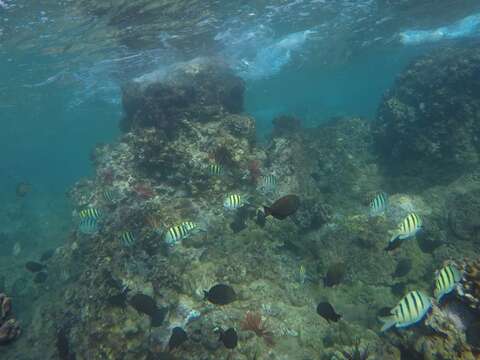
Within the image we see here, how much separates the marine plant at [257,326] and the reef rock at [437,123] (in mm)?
9529

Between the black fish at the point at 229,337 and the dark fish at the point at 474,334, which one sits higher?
the dark fish at the point at 474,334

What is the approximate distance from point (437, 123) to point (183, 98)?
10.8 meters

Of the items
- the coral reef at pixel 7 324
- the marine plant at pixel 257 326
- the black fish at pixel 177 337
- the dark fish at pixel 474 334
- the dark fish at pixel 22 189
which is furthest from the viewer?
the dark fish at pixel 22 189

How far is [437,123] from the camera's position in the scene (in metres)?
14.8

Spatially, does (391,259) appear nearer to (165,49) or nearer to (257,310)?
(257,310)

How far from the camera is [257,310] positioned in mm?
8914

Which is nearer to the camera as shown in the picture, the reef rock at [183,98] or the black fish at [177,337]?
the black fish at [177,337]

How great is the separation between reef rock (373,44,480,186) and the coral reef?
14162 millimetres

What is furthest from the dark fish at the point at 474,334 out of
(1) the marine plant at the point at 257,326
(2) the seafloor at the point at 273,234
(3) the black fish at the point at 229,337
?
(3) the black fish at the point at 229,337

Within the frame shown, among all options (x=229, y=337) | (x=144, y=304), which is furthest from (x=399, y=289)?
(x=144, y=304)

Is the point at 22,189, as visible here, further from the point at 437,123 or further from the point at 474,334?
the point at 437,123

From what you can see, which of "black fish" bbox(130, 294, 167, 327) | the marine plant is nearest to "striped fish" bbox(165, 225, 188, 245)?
"black fish" bbox(130, 294, 167, 327)

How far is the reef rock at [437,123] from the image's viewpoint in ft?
46.9

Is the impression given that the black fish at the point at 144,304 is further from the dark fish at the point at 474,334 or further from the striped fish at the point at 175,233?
the dark fish at the point at 474,334
